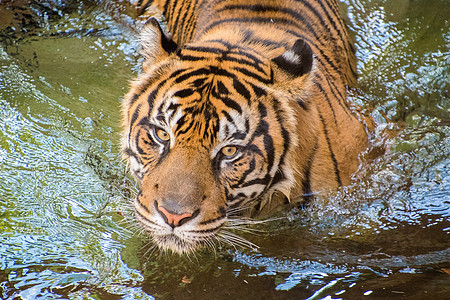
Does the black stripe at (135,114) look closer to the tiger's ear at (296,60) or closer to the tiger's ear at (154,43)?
the tiger's ear at (154,43)

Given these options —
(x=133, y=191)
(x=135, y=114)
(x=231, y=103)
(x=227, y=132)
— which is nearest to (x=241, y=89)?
(x=231, y=103)

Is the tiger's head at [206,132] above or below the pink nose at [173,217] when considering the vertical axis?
above

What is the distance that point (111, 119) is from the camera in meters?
3.47

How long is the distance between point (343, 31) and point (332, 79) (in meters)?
0.79

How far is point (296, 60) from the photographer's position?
7.57 feet

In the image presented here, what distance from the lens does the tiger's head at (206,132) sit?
7.01 ft

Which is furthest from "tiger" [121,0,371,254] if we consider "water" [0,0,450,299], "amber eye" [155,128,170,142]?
"water" [0,0,450,299]

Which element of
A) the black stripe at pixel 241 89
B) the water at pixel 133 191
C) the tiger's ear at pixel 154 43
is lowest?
the water at pixel 133 191

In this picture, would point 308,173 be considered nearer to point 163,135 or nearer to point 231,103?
point 231,103

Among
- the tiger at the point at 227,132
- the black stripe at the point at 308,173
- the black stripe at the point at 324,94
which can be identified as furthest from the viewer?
the black stripe at the point at 324,94

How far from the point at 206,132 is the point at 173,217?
0.38 metres

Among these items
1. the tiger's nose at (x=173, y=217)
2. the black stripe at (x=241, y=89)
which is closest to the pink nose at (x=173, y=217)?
the tiger's nose at (x=173, y=217)

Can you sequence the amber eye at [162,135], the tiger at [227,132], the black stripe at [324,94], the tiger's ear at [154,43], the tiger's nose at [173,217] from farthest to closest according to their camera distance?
the black stripe at [324,94] < the tiger's ear at [154,43] < the amber eye at [162,135] < the tiger at [227,132] < the tiger's nose at [173,217]

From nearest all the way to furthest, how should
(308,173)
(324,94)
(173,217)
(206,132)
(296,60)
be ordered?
(173,217), (206,132), (296,60), (308,173), (324,94)
